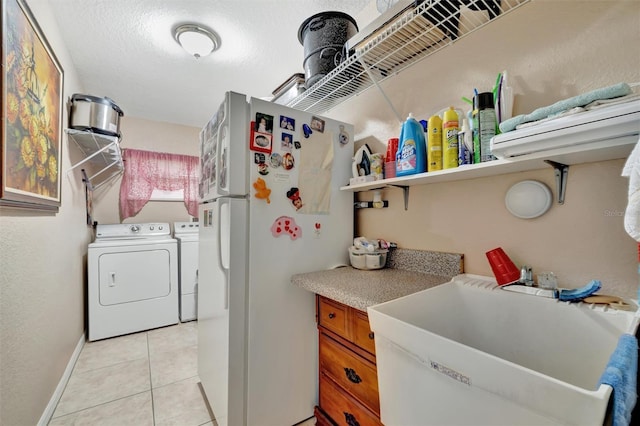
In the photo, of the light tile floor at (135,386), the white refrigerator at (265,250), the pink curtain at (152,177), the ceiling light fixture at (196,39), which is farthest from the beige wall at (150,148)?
the white refrigerator at (265,250)

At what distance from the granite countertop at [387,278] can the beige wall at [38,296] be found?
1.24m

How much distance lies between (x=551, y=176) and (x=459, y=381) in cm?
89

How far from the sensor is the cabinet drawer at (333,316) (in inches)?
48.8

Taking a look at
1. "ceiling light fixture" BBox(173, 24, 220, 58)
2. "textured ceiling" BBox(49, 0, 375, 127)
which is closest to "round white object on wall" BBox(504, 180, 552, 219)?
"textured ceiling" BBox(49, 0, 375, 127)

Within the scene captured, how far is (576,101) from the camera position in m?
0.73

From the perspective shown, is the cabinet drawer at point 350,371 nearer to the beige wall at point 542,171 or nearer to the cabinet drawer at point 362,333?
the cabinet drawer at point 362,333

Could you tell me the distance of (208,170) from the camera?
1656mm

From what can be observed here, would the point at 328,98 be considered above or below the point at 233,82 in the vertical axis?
below

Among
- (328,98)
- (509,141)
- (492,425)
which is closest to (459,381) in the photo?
(492,425)

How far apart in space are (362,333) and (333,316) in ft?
0.71

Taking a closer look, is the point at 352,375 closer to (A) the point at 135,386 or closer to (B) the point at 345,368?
(B) the point at 345,368

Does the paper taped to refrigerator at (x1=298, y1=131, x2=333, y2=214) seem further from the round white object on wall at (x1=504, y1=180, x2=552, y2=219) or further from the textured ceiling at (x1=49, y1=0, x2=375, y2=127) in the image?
the textured ceiling at (x1=49, y1=0, x2=375, y2=127)

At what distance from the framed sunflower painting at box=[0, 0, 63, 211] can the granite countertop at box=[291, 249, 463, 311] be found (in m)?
1.33

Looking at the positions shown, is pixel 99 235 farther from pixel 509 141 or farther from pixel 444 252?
pixel 509 141
